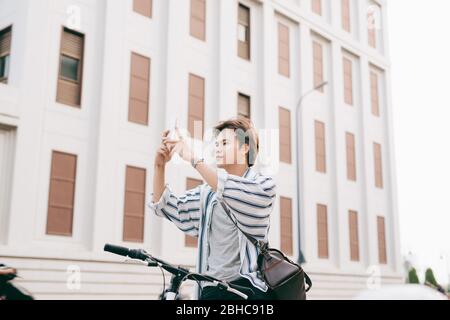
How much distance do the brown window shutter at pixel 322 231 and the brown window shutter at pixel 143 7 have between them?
10.8 metres

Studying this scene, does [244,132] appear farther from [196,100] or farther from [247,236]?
[196,100]

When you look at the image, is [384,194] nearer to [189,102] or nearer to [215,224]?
[189,102]

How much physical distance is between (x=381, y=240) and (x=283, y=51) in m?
10.6

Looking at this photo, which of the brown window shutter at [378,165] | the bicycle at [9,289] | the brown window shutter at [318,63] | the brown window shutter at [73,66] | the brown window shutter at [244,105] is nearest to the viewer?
the bicycle at [9,289]

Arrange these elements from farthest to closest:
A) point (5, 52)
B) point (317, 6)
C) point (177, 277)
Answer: point (317, 6), point (5, 52), point (177, 277)

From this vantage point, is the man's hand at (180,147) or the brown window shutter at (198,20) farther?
the brown window shutter at (198,20)

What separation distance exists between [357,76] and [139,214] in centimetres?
1604

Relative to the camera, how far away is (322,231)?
2308cm

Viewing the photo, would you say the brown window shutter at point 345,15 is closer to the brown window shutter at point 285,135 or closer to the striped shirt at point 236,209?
the brown window shutter at point 285,135

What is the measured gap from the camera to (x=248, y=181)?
2451mm

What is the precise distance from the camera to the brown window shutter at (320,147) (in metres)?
23.6

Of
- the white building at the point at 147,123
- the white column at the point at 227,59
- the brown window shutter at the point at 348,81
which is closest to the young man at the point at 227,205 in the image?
the white building at the point at 147,123

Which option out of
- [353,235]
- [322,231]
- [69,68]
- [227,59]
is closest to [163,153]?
[69,68]

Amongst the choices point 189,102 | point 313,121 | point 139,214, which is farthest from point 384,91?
point 139,214
